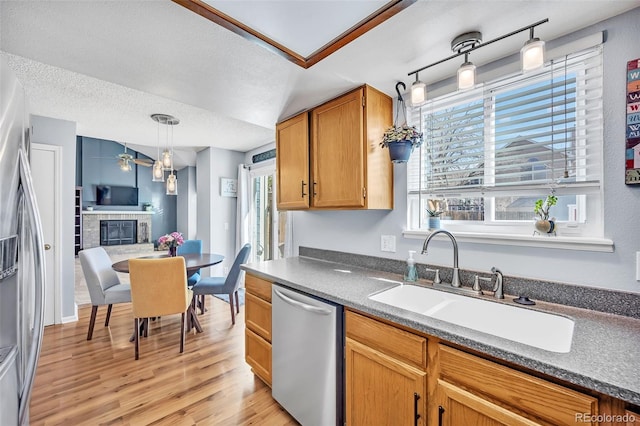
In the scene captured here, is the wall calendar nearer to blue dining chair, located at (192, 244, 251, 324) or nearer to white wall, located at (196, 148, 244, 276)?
blue dining chair, located at (192, 244, 251, 324)

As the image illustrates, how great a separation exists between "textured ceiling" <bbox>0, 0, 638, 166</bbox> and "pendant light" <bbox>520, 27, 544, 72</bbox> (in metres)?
0.14

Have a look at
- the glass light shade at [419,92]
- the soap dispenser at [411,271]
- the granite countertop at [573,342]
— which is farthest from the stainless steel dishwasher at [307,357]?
the glass light shade at [419,92]

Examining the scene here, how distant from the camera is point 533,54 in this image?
1152 mm

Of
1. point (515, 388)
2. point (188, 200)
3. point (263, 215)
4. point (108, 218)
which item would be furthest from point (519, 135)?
point (108, 218)

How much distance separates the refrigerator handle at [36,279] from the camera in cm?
99

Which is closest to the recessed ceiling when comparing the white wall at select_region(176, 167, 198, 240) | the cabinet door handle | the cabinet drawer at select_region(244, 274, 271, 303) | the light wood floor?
the cabinet drawer at select_region(244, 274, 271, 303)

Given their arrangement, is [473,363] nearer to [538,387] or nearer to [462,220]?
[538,387]

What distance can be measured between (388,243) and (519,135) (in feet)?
3.34

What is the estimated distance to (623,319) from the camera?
44.1 inches

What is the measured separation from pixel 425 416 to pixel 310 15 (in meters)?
1.78

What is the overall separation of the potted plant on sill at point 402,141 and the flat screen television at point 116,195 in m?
9.72

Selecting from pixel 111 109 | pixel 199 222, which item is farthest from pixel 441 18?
pixel 199 222

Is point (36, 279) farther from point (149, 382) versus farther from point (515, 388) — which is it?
point (515, 388)

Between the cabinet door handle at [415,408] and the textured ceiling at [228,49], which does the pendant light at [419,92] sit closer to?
the textured ceiling at [228,49]
